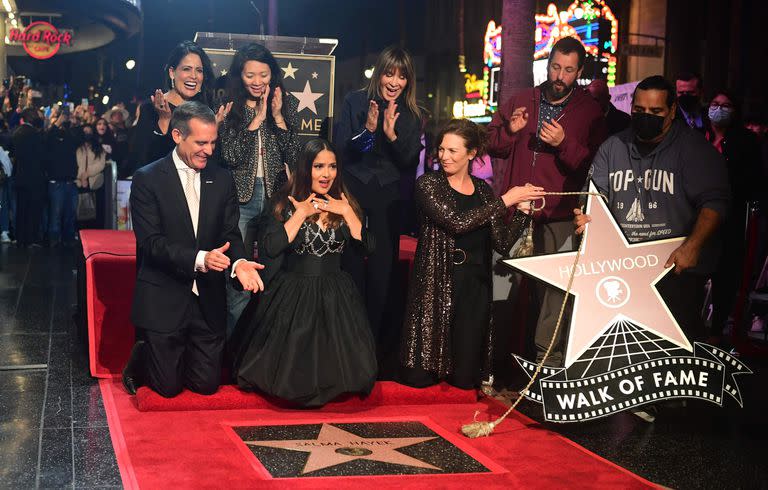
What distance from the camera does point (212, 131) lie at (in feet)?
17.3

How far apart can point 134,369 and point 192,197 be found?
3.38 feet

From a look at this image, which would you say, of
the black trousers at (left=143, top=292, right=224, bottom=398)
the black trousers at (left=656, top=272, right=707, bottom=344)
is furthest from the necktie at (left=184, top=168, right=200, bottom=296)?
the black trousers at (left=656, top=272, right=707, bottom=344)

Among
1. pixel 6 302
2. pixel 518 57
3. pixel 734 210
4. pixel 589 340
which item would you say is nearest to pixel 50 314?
pixel 6 302

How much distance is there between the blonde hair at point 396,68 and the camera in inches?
226

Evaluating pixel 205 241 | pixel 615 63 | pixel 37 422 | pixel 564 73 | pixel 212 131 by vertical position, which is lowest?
pixel 37 422

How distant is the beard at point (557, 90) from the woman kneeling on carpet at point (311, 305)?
1.35 metres

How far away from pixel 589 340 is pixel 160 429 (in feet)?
7.16

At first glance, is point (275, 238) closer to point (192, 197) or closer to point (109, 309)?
point (192, 197)

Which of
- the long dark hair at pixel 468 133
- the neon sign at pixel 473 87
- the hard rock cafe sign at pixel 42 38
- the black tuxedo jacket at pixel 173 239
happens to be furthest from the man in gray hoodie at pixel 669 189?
the hard rock cafe sign at pixel 42 38

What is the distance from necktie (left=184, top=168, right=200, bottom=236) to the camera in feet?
17.6

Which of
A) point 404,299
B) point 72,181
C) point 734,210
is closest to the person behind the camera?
point 404,299

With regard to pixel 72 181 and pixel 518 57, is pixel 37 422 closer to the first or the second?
pixel 518 57

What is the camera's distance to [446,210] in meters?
5.49

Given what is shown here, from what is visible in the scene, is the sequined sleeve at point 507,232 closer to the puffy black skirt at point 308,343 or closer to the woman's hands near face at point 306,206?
the puffy black skirt at point 308,343
